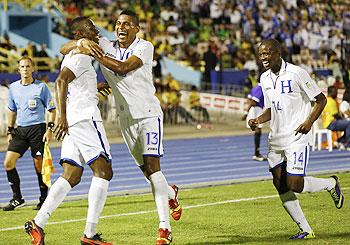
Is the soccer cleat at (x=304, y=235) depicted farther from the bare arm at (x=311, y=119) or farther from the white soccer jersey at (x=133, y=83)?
the white soccer jersey at (x=133, y=83)

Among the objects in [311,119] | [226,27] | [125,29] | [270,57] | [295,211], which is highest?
[125,29]

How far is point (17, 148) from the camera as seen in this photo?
13.3 metres

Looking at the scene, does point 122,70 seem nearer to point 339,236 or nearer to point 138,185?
point 339,236

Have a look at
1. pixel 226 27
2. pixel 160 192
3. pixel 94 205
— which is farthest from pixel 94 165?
pixel 226 27

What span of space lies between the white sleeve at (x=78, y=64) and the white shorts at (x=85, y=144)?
18.7 inches

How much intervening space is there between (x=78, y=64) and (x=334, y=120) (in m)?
12.8

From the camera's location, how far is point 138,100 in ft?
32.3

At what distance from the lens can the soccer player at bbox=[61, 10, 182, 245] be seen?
9789 mm

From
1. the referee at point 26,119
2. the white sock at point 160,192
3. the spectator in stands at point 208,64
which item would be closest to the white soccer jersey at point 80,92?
the white sock at point 160,192

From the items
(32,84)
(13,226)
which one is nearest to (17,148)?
(32,84)

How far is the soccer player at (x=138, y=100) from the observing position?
32.1ft

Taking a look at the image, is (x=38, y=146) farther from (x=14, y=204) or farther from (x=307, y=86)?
(x=307, y=86)

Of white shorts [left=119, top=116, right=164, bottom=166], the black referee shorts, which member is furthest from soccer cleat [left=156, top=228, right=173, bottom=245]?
the black referee shorts

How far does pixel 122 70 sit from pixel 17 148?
164 inches
